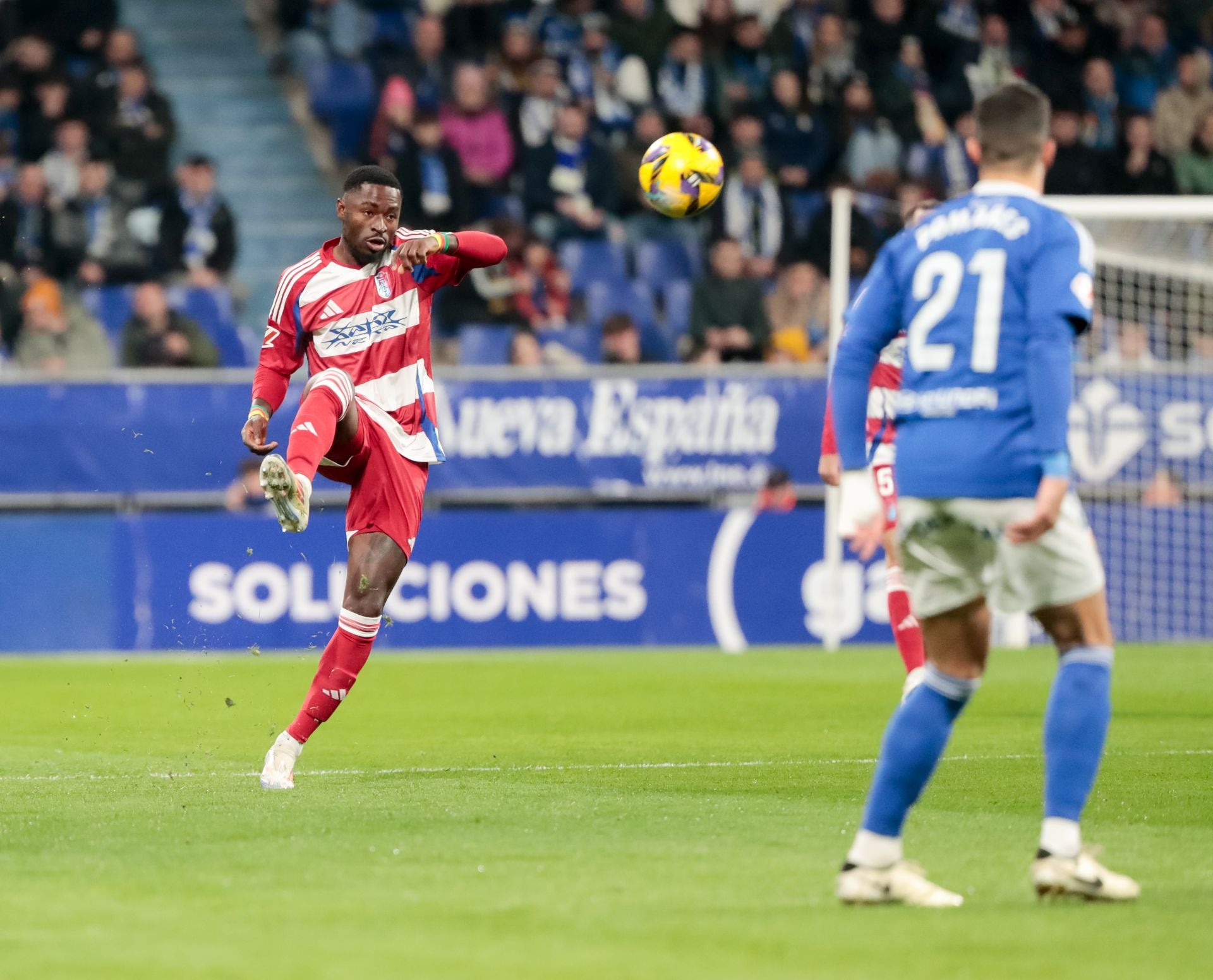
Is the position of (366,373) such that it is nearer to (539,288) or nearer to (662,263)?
(539,288)

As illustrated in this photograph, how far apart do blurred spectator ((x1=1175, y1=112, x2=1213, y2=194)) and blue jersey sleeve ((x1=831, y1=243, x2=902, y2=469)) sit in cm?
1584

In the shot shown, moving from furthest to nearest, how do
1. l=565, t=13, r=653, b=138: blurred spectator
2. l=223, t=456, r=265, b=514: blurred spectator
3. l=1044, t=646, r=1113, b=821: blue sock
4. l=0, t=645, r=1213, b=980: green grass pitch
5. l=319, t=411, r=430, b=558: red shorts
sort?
l=565, t=13, r=653, b=138: blurred spectator → l=223, t=456, r=265, b=514: blurred spectator → l=319, t=411, r=430, b=558: red shorts → l=1044, t=646, r=1113, b=821: blue sock → l=0, t=645, r=1213, b=980: green grass pitch

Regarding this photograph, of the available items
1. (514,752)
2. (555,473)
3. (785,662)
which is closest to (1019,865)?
(514,752)

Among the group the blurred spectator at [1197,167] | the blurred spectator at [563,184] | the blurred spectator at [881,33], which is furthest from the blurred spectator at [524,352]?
the blurred spectator at [1197,167]

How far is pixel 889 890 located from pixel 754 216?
1436 centimetres

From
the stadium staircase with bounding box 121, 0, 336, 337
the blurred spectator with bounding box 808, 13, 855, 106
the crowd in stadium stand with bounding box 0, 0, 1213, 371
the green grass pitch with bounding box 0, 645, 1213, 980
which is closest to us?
the green grass pitch with bounding box 0, 645, 1213, 980

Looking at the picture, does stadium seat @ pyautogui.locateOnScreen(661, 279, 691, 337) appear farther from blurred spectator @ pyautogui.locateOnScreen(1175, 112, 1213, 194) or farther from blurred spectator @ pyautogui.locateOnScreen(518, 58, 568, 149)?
blurred spectator @ pyautogui.locateOnScreen(1175, 112, 1213, 194)

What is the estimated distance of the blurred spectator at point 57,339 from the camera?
659 inches

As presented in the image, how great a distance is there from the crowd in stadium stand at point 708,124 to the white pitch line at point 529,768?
8674mm

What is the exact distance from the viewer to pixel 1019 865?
5.68 meters

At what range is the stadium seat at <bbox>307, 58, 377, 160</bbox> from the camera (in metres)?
19.9

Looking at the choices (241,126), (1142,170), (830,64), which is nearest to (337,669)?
(830,64)

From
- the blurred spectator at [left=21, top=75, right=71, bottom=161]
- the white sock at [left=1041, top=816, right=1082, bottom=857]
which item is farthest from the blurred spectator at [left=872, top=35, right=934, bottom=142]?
the white sock at [left=1041, top=816, right=1082, bottom=857]

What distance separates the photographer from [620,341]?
55.5 feet
